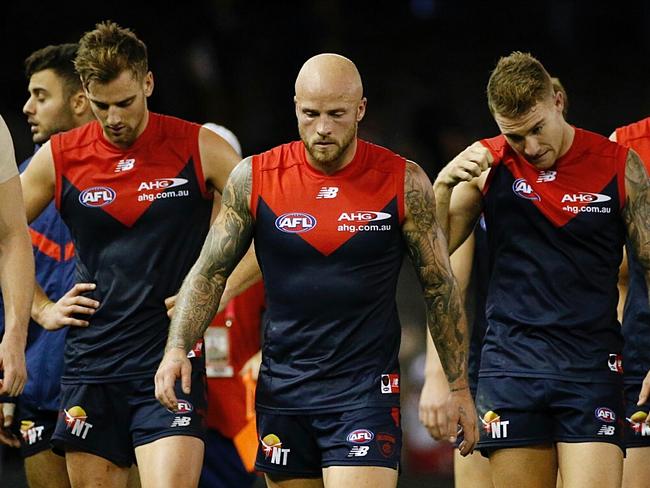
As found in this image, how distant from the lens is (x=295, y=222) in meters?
5.96

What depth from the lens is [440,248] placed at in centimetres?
593

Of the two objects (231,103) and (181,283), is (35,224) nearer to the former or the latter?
(181,283)

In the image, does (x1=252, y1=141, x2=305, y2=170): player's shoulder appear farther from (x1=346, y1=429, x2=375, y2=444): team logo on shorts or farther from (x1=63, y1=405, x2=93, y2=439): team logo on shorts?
(x1=63, y1=405, x2=93, y2=439): team logo on shorts

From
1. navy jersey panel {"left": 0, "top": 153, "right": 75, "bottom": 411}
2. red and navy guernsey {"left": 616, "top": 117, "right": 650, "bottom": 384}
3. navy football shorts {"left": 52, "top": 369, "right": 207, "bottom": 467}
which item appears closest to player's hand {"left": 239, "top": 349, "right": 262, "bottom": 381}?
navy jersey panel {"left": 0, "top": 153, "right": 75, "bottom": 411}

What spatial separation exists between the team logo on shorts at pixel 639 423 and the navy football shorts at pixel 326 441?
1.38 meters

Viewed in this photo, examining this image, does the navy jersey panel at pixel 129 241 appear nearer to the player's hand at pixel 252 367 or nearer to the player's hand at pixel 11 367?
the player's hand at pixel 11 367

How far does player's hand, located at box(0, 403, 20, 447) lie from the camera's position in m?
7.39

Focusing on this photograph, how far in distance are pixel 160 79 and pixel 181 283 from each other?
23.2 ft

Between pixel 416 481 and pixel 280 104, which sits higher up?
pixel 280 104

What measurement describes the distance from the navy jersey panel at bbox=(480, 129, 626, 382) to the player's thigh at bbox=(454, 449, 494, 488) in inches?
39.0

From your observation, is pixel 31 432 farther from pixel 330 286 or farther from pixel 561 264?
pixel 561 264

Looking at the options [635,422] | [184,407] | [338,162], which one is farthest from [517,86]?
[184,407]

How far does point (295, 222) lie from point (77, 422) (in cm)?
140

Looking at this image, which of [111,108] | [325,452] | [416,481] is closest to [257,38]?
[416,481]
